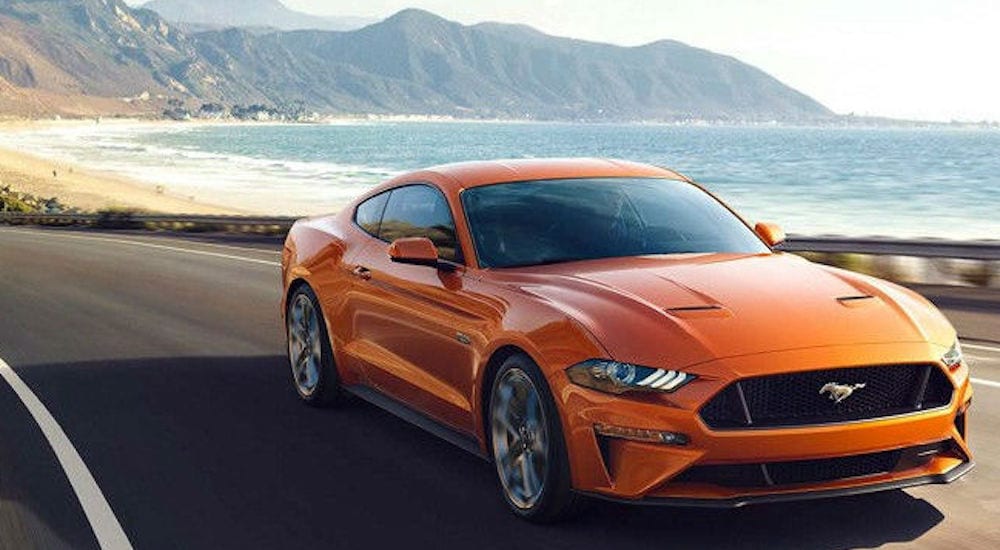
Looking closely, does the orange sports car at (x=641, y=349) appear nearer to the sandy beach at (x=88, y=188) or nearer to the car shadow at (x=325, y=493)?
the car shadow at (x=325, y=493)

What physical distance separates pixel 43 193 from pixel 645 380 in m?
71.4

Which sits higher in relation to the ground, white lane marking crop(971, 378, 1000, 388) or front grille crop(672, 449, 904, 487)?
front grille crop(672, 449, 904, 487)

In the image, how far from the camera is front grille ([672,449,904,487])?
Result: 213 inches

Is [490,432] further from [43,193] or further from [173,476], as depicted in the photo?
[43,193]

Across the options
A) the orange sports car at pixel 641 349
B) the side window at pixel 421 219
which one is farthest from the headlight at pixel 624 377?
the side window at pixel 421 219

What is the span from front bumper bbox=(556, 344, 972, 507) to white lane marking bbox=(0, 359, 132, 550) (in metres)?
1.98

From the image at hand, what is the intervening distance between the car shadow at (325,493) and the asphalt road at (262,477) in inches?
0.5

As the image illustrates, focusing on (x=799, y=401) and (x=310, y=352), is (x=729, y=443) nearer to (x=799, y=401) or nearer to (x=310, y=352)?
(x=799, y=401)

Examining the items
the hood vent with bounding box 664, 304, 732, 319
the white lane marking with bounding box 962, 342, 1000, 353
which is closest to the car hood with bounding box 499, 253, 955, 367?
the hood vent with bounding box 664, 304, 732, 319

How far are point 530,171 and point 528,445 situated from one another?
2.05 meters

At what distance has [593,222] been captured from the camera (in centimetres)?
728

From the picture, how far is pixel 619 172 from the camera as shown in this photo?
25.5 feet

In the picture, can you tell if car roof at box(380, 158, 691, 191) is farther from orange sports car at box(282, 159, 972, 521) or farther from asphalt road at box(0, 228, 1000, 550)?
asphalt road at box(0, 228, 1000, 550)

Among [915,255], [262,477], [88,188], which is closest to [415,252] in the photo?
[262,477]
